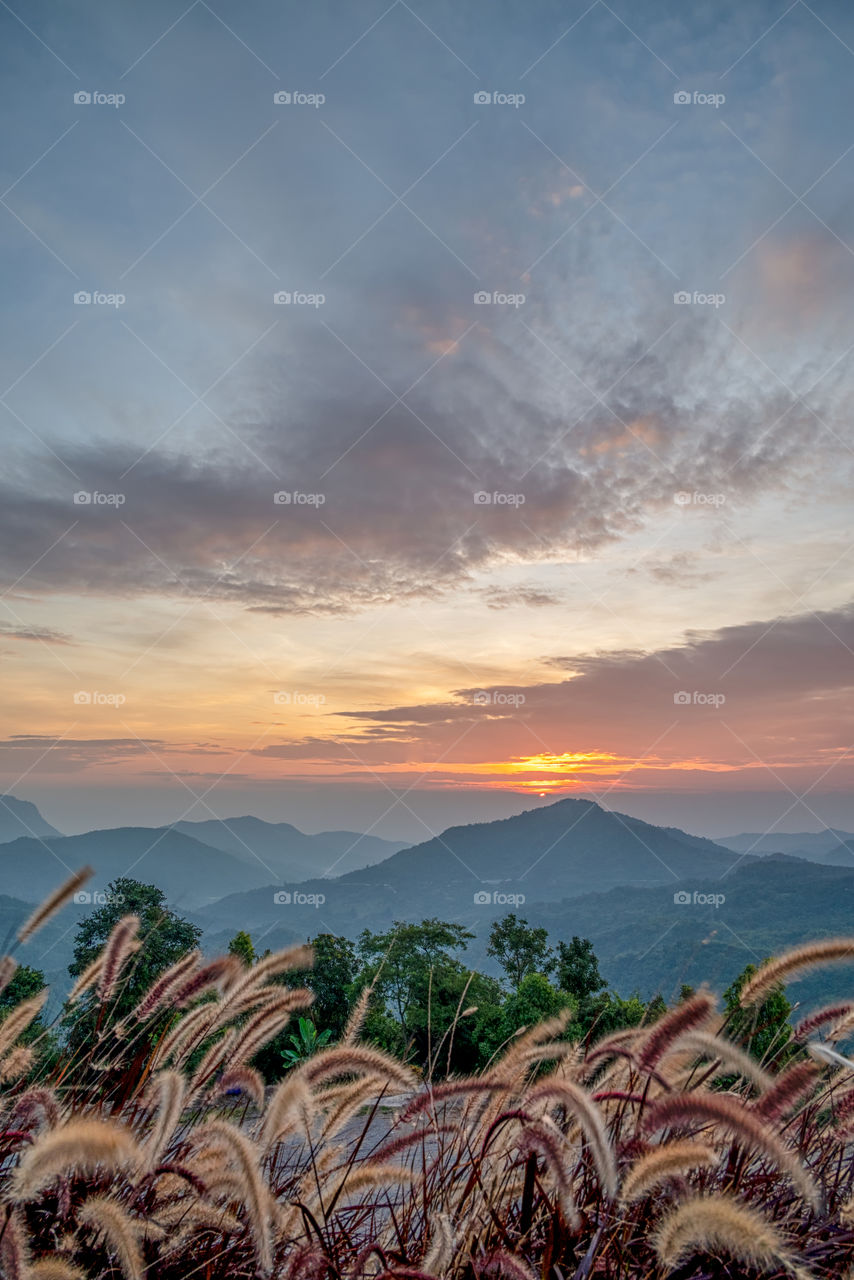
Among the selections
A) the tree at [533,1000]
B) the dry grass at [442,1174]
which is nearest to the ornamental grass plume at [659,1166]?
the dry grass at [442,1174]

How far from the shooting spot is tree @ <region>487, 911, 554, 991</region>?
53.0 metres

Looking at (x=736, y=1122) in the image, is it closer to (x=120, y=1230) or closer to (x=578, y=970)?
(x=120, y=1230)

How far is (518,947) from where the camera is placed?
54.1m

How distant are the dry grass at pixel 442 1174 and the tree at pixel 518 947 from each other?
5320cm

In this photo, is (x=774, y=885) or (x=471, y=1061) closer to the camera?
(x=471, y=1061)

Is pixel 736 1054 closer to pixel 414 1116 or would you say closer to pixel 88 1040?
pixel 414 1116

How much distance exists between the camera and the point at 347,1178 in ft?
6.85

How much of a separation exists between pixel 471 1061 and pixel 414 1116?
28.3 metres

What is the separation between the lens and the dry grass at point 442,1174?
172 centimetres

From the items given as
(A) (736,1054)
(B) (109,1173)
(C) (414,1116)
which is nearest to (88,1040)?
(B) (109,1173)

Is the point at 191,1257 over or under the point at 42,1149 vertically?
under

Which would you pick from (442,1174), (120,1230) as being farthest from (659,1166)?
(120,1230)

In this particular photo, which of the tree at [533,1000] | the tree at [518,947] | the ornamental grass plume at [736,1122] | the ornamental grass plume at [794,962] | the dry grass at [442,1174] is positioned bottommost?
the tree at [518,947]

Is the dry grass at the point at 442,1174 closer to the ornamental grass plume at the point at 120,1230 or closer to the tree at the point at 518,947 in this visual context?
the ornamental grass plume at the point at 120,1230
